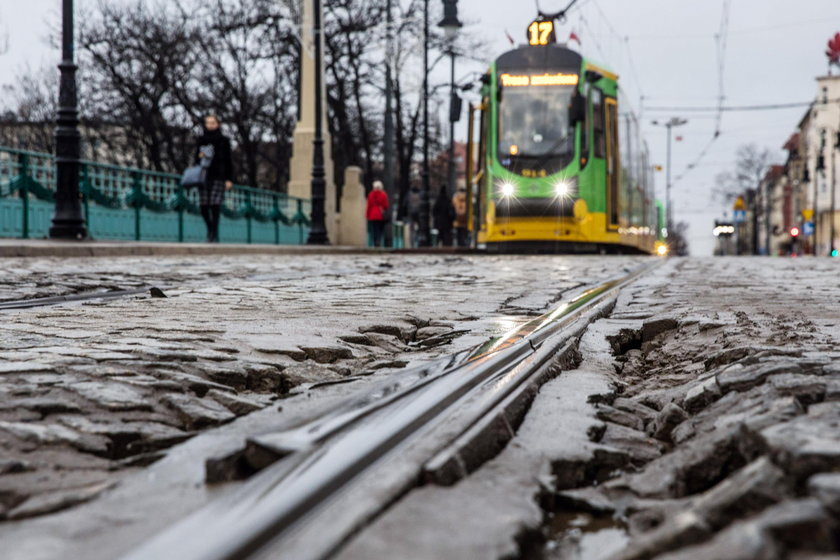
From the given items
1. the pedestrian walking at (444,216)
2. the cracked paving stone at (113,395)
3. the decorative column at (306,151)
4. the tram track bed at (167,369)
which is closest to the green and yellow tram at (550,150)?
the decorative column at (306,151)

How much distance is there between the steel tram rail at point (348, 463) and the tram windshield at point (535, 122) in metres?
15.2

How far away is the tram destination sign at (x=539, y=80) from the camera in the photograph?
57.6 ft

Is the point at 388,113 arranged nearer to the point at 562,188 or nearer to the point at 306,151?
the point at 306,151

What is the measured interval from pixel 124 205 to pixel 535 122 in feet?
25.1

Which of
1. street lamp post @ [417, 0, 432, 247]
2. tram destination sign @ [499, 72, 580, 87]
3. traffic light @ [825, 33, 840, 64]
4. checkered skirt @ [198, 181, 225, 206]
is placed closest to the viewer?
checkered skirt @ [198, 181, 225, 206]

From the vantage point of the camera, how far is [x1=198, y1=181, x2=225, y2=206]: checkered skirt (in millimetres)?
16203

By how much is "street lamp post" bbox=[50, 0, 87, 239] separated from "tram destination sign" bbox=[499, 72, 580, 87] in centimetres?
735

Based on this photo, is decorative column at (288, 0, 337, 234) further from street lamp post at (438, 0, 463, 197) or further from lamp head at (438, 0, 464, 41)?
lamp head at (438, 0, 464, 41)

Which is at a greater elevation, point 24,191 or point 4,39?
point 4,39

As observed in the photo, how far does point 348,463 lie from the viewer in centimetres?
162

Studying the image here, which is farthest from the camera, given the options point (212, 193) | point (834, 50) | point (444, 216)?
A: point (834, 50)

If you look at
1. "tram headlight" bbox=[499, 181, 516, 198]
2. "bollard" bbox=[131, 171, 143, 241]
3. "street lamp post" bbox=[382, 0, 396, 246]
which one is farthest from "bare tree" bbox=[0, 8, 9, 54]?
"tram headlight" bbox=[499, 181, 516, 198]

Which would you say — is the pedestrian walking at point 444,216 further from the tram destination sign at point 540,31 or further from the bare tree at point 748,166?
the bare tree at point 748,166

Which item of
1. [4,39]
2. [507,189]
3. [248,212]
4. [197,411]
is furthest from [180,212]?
[197,411]
